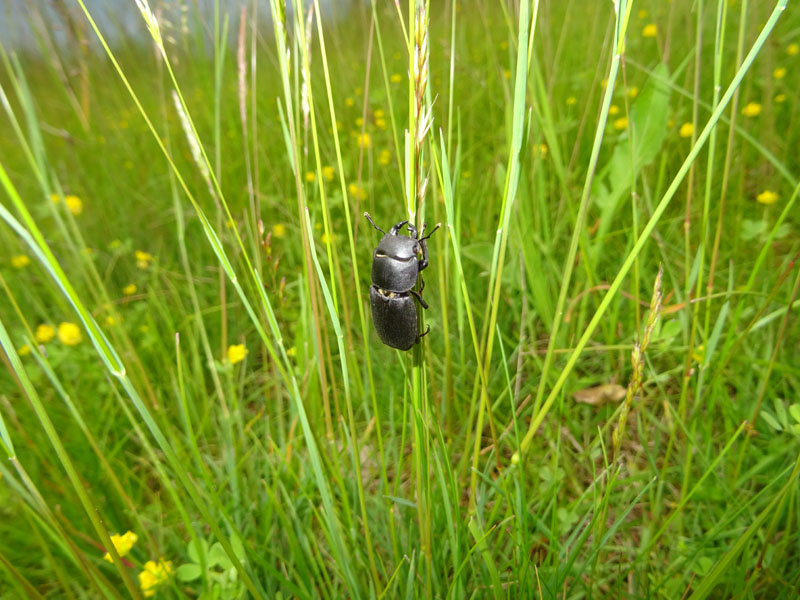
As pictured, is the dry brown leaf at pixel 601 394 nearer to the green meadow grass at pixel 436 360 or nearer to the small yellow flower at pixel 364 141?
the green meadow grass at pixel 436 360

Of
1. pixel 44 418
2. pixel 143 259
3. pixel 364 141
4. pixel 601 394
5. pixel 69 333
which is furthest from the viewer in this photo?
pixel 143 259

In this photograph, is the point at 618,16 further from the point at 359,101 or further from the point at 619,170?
the point at 359,101

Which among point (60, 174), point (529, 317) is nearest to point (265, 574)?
point (529, 317)

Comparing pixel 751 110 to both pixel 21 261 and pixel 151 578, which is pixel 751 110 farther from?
pixel 21 261

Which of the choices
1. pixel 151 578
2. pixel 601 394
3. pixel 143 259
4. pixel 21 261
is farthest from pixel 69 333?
pixel 601 394

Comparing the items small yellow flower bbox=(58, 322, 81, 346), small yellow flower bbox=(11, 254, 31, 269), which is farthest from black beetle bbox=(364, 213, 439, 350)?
small yellow flower bbox=(11, 254, 31, 269)

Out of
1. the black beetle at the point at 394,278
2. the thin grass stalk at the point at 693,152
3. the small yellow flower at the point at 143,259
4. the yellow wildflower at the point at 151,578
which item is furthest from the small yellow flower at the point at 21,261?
the thin grass stalk at the point at 693,152
